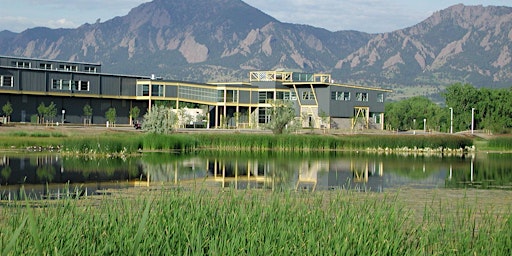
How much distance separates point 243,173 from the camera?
108 ft

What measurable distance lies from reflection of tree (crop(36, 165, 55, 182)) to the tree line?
56857 mm

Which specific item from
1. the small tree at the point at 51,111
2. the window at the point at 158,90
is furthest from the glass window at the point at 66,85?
the window at the point at 158,90

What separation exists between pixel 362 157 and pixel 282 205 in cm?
3469

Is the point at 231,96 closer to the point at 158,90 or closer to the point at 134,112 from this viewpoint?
the point at 158,90

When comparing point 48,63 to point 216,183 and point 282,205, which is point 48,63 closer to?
point 216,183

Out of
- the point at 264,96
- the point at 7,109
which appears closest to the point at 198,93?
the point at 264,96

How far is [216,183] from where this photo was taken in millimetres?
27125

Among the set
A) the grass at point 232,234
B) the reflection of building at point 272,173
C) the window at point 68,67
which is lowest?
the reflection of building at point 272,173

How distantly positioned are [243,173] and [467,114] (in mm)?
67208

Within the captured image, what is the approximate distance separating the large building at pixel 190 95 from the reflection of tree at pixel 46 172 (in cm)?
4497

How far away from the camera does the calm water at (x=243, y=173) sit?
26031 mm

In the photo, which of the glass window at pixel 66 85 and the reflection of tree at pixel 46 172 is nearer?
the reflection of tree at pixel 46 172

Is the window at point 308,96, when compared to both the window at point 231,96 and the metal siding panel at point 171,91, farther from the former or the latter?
the metal siding panel at point 171,91

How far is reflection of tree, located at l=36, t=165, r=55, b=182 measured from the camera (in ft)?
90.9
